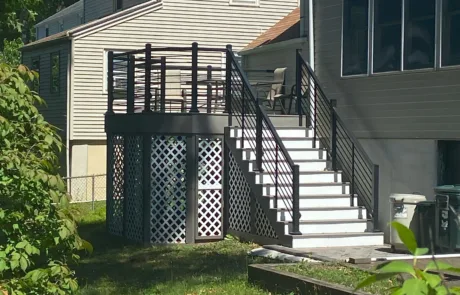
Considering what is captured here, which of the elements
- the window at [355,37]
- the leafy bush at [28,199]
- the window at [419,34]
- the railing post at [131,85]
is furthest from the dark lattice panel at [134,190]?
the leafy bush at [28,199]

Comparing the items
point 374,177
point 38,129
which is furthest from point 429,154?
point 38,129

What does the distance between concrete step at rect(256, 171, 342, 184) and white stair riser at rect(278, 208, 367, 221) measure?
86 centimetres

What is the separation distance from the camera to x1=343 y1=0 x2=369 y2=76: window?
14.1 metres

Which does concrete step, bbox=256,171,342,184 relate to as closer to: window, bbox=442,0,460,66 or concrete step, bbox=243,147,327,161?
concrete step, bbox=243,147,327,161

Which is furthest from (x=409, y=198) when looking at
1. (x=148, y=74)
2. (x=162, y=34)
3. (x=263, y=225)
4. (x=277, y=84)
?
(x=162, y=34)

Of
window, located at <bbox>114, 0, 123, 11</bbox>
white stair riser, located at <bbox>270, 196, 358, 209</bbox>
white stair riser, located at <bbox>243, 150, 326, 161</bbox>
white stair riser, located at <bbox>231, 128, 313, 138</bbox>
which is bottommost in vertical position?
white stair riser, located at <bbox>270, 196, 358, 209</bbox>

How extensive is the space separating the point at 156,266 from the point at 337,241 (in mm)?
2786

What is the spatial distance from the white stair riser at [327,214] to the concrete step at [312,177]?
860 mm

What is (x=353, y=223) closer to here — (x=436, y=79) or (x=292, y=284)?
(x=436, y=79)

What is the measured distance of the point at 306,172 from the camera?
1391cm

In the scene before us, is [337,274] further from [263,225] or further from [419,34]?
[419,34]

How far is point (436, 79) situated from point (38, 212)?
300 inches

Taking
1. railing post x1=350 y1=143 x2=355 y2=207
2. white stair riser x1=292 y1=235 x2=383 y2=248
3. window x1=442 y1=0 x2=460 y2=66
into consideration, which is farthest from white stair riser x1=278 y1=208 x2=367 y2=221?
window x1=442 y1=0 x2=460 y2=66

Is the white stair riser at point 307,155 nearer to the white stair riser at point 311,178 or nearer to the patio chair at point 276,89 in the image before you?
the white stair riser at point 311,178
